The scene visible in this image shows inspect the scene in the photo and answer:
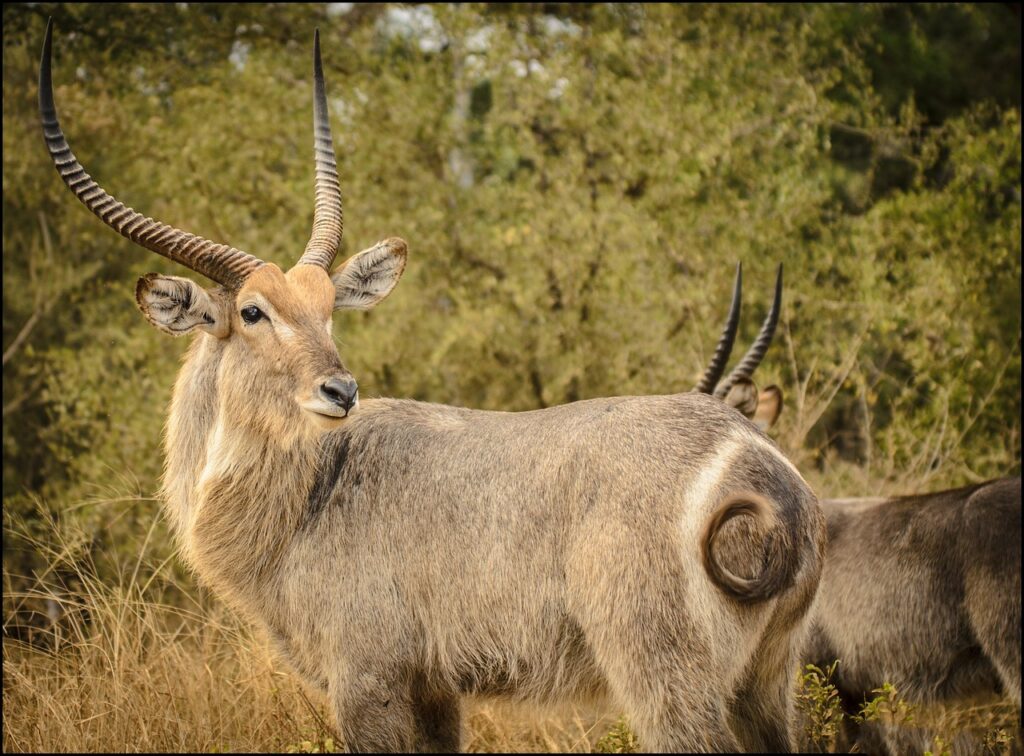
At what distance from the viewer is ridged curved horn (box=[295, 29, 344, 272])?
4469 millimetres

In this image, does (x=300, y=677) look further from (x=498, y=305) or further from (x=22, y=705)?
(x=498, y=305)

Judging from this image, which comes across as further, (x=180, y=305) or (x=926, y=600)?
(x=926, y=600)

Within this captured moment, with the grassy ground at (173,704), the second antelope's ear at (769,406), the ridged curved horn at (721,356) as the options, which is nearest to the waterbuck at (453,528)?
the grassy ground at (173,704)

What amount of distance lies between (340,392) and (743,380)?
3.56 meters

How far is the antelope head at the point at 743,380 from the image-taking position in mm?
6852

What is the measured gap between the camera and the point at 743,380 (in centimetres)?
685

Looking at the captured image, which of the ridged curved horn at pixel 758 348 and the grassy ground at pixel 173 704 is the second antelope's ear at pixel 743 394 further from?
the grassy ground at pixel 173 704

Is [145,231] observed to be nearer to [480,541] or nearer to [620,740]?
[480,541]

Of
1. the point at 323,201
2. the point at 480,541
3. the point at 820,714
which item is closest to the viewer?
the point at 480,541

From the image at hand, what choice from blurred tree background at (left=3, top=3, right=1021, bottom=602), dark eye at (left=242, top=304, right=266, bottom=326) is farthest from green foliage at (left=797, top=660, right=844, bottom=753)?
blurred tree background at (left=3, top=3, right=1021, bottom=602)

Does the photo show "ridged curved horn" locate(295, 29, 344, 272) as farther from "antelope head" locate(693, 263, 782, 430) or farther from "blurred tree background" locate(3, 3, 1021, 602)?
"blurred tree background" locate(3, 3, 1021, 602)

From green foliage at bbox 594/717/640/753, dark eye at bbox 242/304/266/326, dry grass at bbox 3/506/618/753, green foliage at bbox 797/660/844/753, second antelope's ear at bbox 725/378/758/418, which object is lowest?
dry grass at bbox 3/506/618/753

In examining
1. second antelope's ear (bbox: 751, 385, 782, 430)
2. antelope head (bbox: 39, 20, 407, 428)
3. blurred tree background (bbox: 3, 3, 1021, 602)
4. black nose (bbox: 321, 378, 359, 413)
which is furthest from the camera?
blurred tree background (bbox: 3, 3, 1021, 602)

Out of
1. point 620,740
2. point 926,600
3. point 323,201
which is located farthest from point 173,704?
point 926,600
